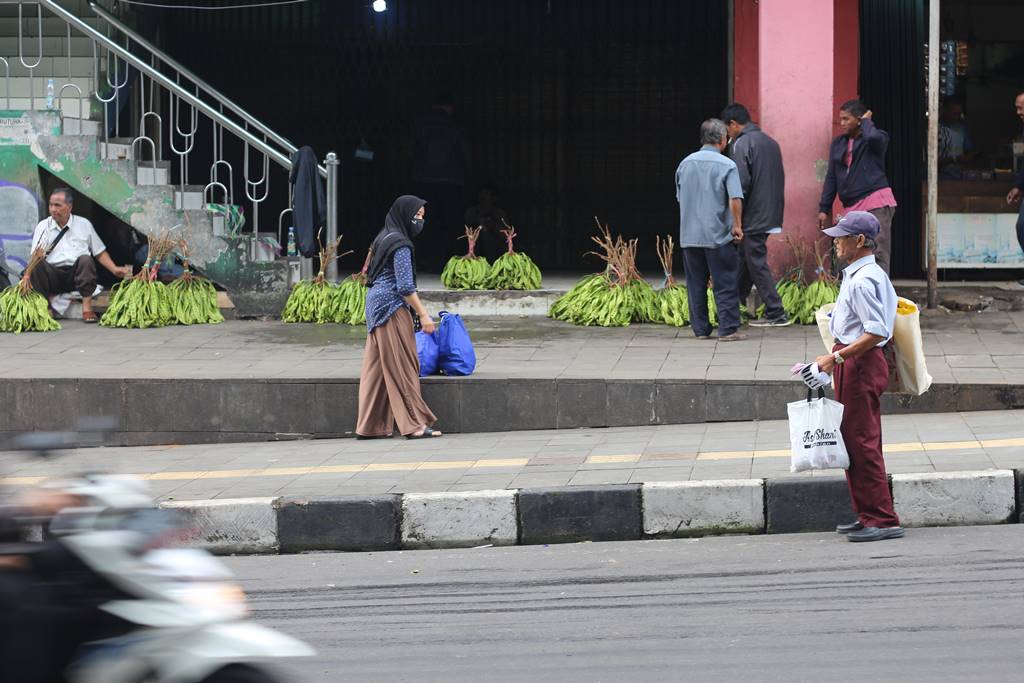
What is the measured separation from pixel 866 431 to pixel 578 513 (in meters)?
1.42

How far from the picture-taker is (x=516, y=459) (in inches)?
328

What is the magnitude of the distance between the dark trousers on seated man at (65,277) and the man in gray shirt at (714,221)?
499cm

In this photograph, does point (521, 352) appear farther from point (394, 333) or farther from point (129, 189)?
point (129, 189)

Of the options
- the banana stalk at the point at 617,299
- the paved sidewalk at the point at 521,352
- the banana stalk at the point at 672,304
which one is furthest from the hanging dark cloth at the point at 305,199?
the banana stalk at the point at 672,304

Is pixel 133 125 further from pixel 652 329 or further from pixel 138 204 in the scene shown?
pixel 652 329

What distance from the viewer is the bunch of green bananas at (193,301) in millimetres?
12711

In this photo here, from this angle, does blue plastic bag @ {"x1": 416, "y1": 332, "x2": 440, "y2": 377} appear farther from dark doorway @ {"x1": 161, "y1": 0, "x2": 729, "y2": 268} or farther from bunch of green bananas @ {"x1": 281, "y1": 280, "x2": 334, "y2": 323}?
dark doorway @ {"x1": 161, "y1": 0, "x2": 729, "y2": 268}

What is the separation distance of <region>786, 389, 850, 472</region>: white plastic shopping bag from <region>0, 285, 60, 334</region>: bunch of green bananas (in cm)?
770

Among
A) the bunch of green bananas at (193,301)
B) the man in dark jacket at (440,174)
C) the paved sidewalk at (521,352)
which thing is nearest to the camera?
the paved sidewalk at (521,352)

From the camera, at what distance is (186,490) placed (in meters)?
7.89

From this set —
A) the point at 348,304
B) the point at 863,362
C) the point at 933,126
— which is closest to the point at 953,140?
the point at 933,126

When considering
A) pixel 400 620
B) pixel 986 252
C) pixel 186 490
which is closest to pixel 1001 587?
pixel 400 620

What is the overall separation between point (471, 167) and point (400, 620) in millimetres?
10993

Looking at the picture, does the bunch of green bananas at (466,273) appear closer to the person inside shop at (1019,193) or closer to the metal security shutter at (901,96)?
the metal security shutter at (901,96)
